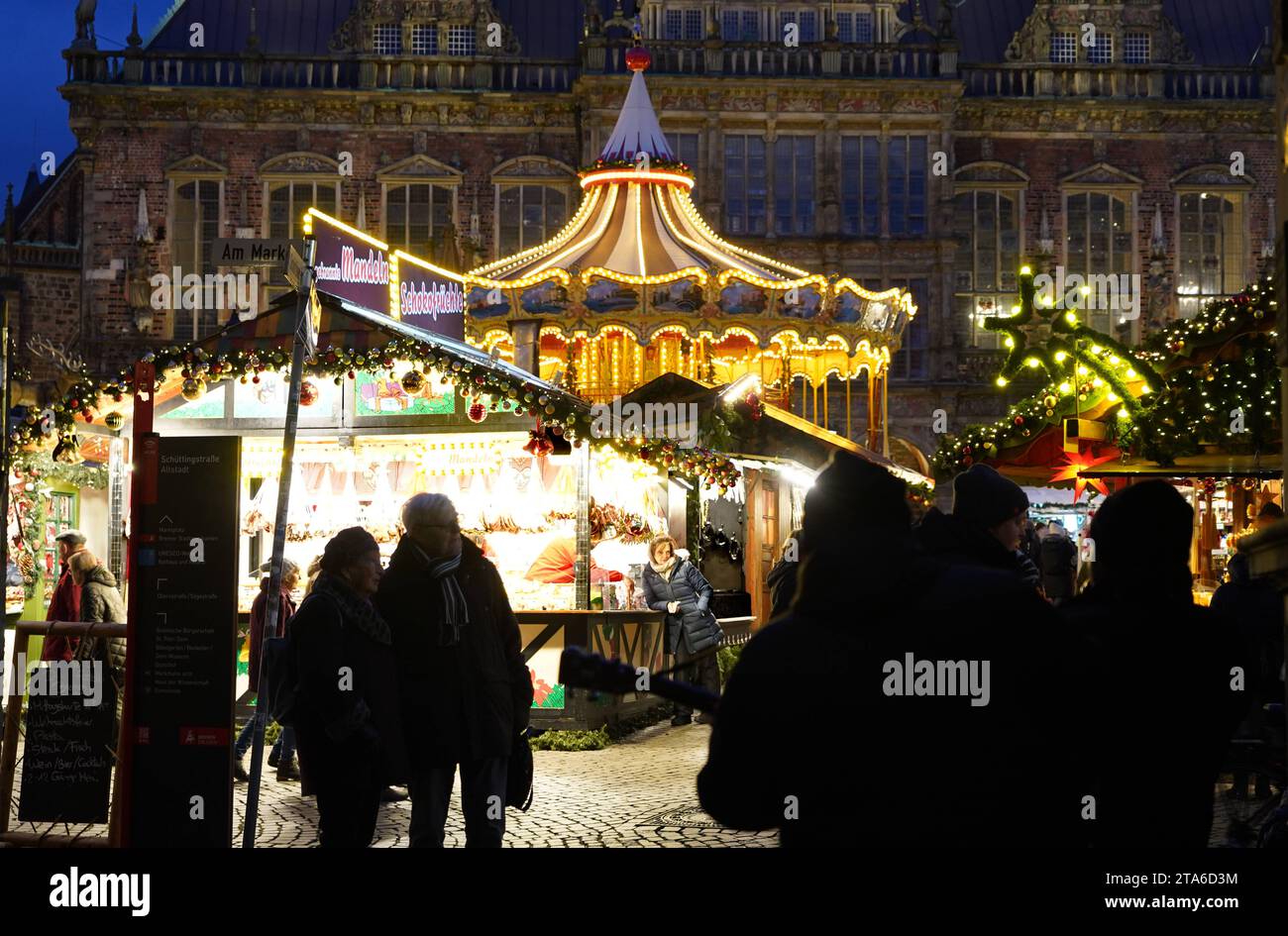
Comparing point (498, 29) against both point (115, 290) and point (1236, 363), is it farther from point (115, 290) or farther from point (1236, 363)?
point (1236, 363)

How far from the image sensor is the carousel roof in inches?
770

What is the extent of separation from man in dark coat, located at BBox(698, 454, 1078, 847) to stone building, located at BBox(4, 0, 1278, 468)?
97.1 feet

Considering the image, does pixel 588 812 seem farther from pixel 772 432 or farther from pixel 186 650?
pixel 772 432

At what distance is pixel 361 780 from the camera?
6547 millimetres

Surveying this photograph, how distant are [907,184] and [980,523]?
2840 cm

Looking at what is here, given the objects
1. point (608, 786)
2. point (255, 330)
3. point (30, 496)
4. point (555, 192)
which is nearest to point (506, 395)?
point (255, 330)

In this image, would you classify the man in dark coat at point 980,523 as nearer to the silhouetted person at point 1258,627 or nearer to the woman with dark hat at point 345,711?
the woman with dark hat at point 345,711

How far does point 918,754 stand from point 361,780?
138 inches

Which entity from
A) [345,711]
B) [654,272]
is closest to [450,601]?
[345,711]

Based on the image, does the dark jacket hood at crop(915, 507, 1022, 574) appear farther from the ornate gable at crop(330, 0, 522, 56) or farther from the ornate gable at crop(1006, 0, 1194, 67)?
the ornate gable at crop(1006, 0, 1194, 67)

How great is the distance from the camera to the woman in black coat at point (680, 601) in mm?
14516

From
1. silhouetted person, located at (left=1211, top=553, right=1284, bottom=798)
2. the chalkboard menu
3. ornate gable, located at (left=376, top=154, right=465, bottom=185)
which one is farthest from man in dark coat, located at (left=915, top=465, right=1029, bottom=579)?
ornate gable, located at (left=376, top=154, right=465, bottom=185)

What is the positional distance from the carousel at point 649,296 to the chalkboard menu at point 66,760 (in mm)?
9981

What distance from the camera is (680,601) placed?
14.5m
